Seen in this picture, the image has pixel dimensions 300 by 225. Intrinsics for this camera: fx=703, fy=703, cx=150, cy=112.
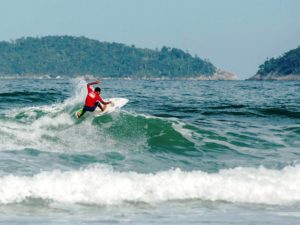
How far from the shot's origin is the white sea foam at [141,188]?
13.2 meters

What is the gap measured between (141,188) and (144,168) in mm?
3331

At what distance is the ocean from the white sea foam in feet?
0.07

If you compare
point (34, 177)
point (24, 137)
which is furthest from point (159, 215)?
point (24, 137)

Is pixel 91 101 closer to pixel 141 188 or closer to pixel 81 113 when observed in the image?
pixel 81 113

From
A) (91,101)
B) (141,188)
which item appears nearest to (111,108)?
(91,101)

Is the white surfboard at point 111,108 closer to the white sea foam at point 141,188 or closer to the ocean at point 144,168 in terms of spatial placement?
→ the ocean at point 144,168

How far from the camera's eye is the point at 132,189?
13.9 meters

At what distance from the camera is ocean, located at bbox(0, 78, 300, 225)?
12.3m

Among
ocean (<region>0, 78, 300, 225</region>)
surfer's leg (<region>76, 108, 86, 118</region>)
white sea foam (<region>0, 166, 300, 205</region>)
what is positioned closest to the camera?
→ ocean (<region>0, 78, 300, 225</region>)

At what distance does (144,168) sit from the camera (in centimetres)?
1727

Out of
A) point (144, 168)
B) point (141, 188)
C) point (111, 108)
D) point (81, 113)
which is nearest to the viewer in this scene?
point (141, 188)

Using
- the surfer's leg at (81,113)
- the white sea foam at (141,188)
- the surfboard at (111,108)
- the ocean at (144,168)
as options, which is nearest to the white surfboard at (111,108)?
the surfboard at (111,108)

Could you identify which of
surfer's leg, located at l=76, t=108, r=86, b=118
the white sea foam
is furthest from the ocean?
surfer's leg, located at l=76, t=108, r=86, b=118

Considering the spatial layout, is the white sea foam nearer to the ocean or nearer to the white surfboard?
the ocean
